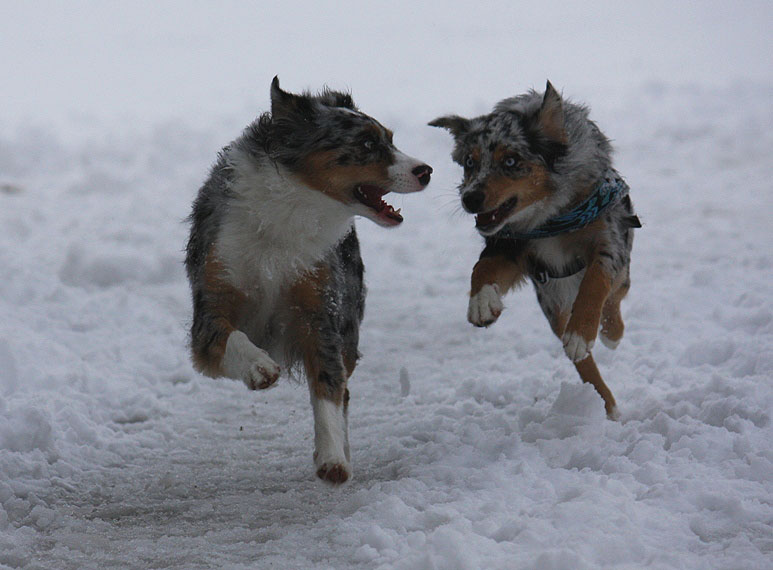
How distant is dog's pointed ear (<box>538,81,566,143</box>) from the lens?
5.06 m

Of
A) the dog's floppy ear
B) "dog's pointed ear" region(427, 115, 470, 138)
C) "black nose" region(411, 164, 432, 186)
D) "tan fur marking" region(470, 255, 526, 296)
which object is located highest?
"dog's pointed ear" region(427, 115, 470, 138)

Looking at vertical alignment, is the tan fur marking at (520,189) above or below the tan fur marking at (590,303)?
above

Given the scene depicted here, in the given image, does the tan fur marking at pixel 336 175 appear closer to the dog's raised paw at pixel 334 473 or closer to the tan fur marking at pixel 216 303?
the tan fur marking at pixel 216 303

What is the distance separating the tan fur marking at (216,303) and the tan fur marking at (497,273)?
51.6 inches

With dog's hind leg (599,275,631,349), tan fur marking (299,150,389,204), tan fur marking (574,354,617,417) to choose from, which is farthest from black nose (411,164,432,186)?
dog's hind leg (599,275,631,349)

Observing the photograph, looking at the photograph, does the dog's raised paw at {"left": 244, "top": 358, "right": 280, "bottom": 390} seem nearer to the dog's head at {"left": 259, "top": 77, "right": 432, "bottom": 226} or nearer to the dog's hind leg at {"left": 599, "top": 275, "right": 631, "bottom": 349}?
the dog's head at {"left": 259, "top": 77, "right": 432, "bottom": 226}

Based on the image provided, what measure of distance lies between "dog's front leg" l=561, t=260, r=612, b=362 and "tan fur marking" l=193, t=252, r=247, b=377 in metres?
1.70

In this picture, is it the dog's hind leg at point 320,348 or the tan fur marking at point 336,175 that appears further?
the tan fur marking at point 336,175

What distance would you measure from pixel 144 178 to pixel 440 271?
601cm

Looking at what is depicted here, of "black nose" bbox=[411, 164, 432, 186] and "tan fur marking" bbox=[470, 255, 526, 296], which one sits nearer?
"black nose" bbox=[411, 164, 432, 186]

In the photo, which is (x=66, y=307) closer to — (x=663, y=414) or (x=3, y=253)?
(x=3, y=253)

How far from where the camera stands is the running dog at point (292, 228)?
448cm

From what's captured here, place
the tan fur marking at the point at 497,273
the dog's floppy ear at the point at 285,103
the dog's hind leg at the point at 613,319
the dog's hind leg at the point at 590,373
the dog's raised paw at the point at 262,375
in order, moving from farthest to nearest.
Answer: the dog's hind leg at the point at 613,319 < the dog's hind leg at the point at 590,373 < the tan fur marking at the point at 497,273 < the dog's floppy ear at the point at 285,103 < the dog's raised paw at the point at 262,375

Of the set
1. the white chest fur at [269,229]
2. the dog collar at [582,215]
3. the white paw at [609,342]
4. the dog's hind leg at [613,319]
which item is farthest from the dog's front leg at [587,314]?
the white chest fur at [269,229]
